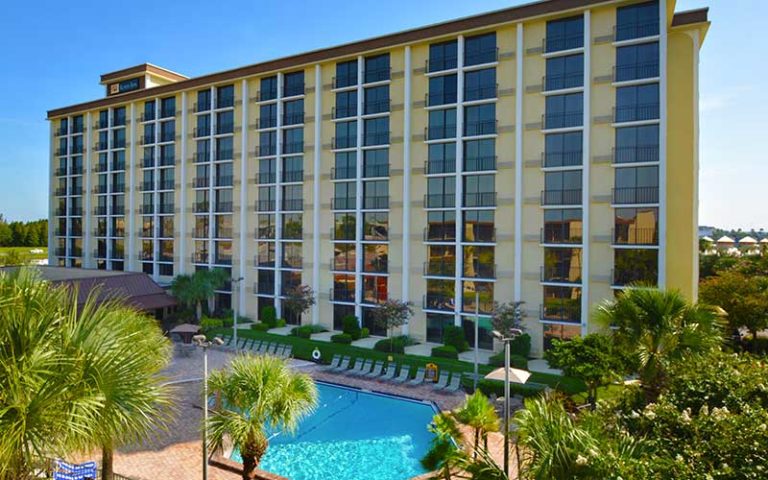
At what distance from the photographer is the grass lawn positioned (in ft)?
74.3

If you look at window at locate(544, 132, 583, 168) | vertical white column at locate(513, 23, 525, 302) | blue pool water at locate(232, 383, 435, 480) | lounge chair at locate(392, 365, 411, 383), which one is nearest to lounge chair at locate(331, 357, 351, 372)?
blue pool water at locate(232, 383, 435, 480)

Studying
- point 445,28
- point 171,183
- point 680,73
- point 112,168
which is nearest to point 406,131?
point 445,28

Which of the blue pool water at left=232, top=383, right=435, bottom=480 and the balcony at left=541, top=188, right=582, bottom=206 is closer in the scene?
the blue pool water at left=232, top=383, right=435, bottom=480

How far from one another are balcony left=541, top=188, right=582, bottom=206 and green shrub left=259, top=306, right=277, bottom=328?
2084 cm

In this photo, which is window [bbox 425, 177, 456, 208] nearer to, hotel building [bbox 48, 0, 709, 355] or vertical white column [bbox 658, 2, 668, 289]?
hotel building [bbox 48, 0, 709, 355]

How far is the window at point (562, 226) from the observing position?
91.1 ft

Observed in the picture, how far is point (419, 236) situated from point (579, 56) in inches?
572

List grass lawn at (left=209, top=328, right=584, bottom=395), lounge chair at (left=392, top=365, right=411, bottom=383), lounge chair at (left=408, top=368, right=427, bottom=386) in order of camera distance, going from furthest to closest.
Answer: lounge chair at (left=392, top=365, right=411, bottom=383) → lounge chair at (left=408, top=368, right=427, bottom=386) → grass lawn at (left=209, top=328, right=584, bottom=395)

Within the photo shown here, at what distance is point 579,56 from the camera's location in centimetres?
2797

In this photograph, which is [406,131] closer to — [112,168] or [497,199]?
[497,199]

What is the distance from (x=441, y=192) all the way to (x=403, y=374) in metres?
12.3

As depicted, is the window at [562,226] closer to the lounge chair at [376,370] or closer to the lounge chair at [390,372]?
the lounge chair at [390,372]

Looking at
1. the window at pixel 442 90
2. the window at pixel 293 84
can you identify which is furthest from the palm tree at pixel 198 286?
the window at pixel 442 90

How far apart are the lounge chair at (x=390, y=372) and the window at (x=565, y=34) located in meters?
20.6
